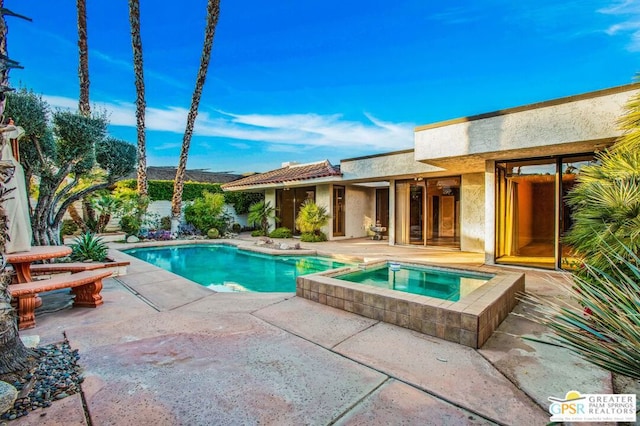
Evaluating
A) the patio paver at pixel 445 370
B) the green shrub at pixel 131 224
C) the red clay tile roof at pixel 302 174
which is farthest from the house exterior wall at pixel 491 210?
the green shrub at pixel 131 224

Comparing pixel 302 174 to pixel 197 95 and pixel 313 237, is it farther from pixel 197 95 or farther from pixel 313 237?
pixel 197 95

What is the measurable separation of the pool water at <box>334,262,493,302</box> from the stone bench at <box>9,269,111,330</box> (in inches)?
189

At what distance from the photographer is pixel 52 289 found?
4969 millimetres

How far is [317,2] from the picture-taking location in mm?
15570

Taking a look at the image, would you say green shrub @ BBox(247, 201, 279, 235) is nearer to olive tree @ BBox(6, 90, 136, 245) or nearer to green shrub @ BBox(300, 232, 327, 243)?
green shrub @ BBox(300, 232, 327, 243)

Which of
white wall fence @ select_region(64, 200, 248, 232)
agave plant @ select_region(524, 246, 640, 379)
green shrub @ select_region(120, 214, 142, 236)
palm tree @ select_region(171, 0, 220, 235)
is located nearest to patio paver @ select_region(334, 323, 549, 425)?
agave plant @ select_region(524, 246, 640, 379)

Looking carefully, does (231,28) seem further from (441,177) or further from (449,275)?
(449,275)

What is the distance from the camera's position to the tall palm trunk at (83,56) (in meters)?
15.6

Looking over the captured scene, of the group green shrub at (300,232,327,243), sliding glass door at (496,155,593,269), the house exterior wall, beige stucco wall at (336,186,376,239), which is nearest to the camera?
sliding glass door at (496,155,593,269)

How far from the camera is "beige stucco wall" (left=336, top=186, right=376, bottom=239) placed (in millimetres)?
18094

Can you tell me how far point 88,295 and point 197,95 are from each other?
14767 mm

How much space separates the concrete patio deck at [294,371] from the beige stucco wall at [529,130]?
4783 mm

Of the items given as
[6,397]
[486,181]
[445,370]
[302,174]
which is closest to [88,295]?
[6,397]

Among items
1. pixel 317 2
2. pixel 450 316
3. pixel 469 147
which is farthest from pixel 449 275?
pixel 317 2
